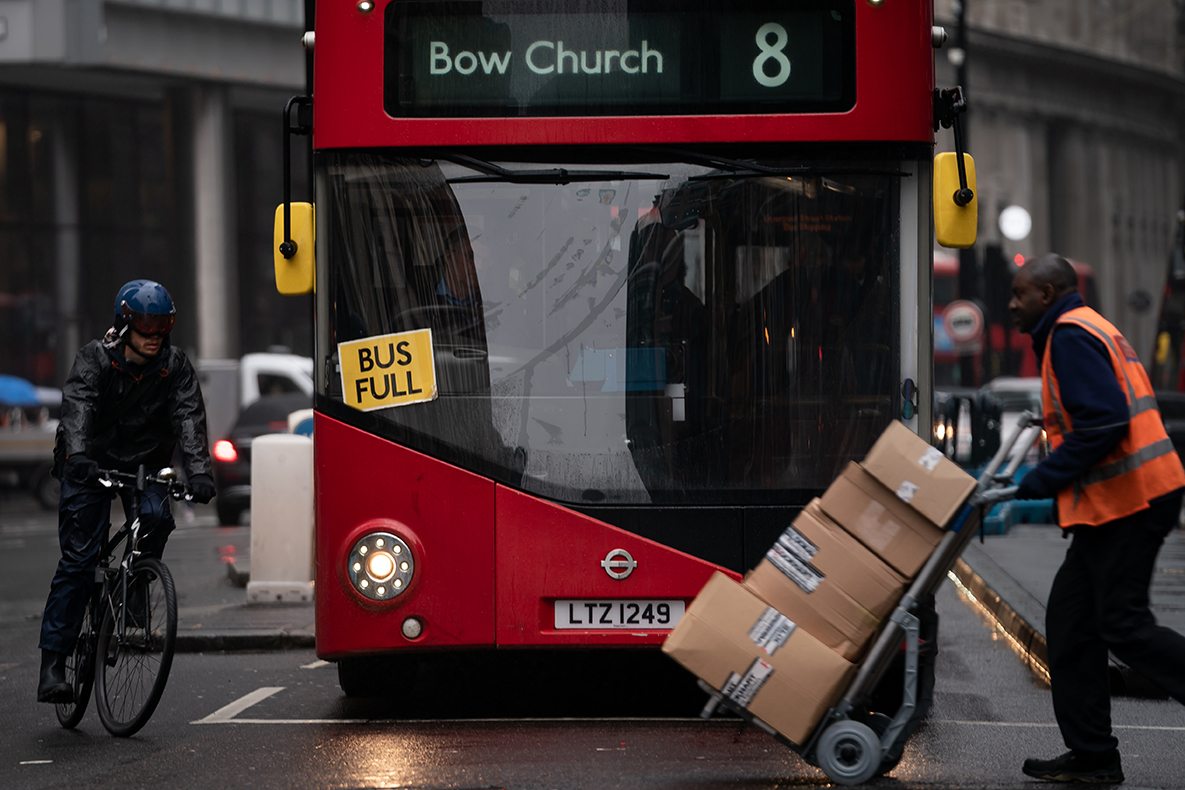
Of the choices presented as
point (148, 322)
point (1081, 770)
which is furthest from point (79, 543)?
point (1081, 770)

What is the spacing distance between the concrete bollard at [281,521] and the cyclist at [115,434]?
11.6 feet

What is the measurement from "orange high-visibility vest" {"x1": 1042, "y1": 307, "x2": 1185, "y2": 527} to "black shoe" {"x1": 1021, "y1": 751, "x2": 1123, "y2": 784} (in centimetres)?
74

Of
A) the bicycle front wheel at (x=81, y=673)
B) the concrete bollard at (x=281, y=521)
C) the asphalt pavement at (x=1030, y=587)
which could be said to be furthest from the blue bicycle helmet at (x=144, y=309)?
the asphalt pavement at (x=1030, y=587)

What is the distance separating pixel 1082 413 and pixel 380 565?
255 cm

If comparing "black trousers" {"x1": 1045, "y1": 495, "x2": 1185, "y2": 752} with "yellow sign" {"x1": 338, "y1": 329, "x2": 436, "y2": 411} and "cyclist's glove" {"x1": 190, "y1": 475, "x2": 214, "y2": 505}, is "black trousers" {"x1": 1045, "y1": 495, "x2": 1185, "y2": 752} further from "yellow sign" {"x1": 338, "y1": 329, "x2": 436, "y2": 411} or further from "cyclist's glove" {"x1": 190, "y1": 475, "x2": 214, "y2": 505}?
"cyclist's glove" {"x1": 190, "y1": 475, "x2": 214, "y2": 505}

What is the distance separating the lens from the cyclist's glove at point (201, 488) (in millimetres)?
6145

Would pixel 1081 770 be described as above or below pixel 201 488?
below

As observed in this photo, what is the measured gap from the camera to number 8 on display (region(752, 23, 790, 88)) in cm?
601

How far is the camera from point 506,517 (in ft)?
19.6

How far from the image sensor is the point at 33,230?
37844 millimetres

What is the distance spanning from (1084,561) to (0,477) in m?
21.0

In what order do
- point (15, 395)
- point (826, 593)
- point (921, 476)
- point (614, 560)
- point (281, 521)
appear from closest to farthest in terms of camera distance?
1. point (921, 476)
2. point (826, 593)
3. point (614, 560)
4. point (281, 521)
5. point (15, 395)

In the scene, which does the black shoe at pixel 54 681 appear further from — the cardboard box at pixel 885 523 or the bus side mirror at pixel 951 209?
the bus side mirror at pixel 951 209

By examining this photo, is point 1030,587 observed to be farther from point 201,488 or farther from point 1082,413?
point 201,488
